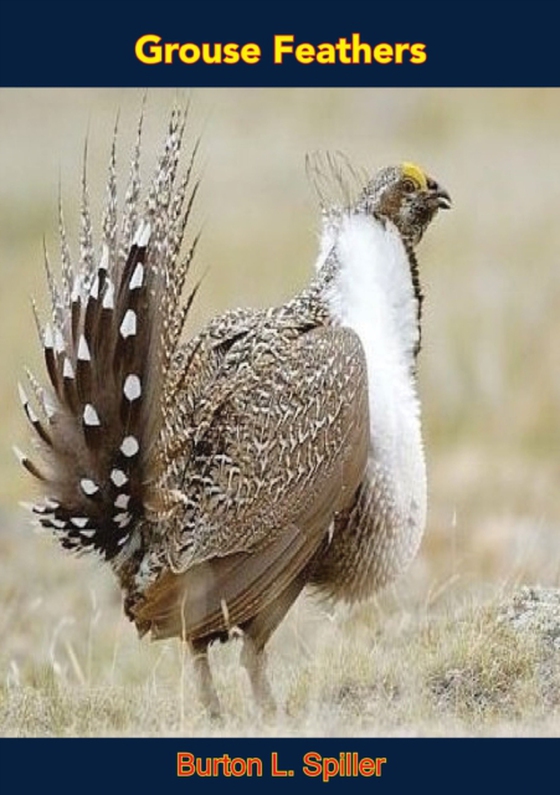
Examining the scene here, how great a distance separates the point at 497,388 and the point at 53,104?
48.0 feet

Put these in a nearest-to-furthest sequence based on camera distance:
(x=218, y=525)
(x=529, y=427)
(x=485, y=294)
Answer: (x=218, y=525), (x=529, y=427), (x=485, y=294)

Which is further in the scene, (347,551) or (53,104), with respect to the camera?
(53,104)

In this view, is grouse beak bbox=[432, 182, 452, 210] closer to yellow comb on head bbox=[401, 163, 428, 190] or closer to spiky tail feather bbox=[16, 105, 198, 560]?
yellow comb on head bbox=[401, 163, 428, 190]

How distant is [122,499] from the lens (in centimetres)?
722

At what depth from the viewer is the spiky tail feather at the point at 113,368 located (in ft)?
23.5

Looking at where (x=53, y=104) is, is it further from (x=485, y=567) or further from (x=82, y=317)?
(x=82, y=317)

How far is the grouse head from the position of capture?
7664 millimetres

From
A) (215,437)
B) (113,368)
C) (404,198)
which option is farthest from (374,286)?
(113,368)

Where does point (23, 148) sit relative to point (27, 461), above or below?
above

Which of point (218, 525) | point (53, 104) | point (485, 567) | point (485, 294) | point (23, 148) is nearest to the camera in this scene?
point (218, 525)

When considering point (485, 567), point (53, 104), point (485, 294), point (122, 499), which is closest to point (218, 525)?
point (122, 499)

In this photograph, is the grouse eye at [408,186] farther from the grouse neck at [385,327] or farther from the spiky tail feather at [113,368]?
the spiky tail feather at [113,368]

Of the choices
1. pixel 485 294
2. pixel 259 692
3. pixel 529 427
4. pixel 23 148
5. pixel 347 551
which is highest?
pixel 23 148
